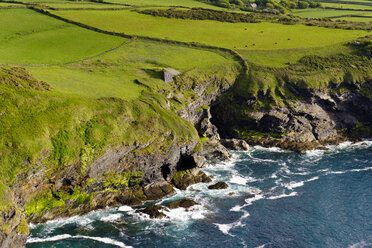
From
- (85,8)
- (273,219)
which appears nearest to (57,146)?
(273,219)

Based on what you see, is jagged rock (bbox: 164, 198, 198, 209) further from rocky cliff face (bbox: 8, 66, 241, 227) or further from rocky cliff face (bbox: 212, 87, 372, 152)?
rocky cliff face (bbox: 212, 87, 372, 152)

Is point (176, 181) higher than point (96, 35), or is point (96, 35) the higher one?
point (96, 35)

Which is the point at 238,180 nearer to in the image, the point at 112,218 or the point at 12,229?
the point at 112,218

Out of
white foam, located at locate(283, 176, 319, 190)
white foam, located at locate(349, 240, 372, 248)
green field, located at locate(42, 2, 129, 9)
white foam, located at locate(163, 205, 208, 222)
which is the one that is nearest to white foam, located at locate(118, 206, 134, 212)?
white foam, located at locate(163, 205, 208, 222)

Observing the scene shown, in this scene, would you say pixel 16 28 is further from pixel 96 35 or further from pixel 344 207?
pixel 344 207

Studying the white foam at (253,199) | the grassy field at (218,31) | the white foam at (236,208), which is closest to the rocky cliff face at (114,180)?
the white foam at (253,199)

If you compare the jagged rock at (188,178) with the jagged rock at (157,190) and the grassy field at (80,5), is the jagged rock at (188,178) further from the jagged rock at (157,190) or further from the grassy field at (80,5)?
the grassy field at (80,5)

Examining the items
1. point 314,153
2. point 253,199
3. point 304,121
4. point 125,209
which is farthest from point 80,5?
point 253,199
